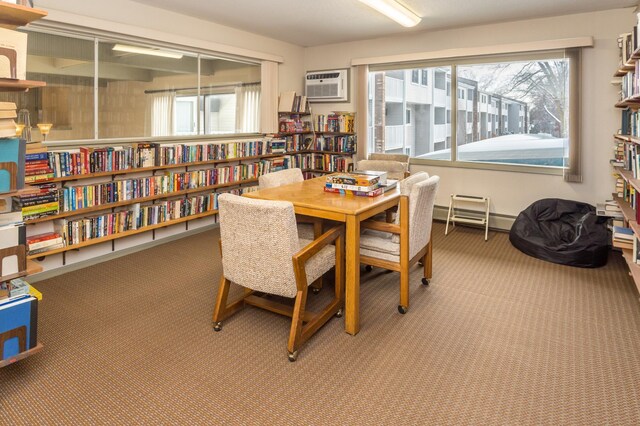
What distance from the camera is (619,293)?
3246mm

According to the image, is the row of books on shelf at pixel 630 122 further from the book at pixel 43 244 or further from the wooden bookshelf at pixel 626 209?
the book at pixel 43 244

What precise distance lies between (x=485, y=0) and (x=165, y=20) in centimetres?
324

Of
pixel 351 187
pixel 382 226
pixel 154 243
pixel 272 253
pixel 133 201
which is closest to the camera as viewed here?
pixel 272 253

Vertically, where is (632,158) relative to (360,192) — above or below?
above

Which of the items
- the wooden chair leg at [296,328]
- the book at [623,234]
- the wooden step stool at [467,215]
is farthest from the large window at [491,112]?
the wooden chair leg at [296,328]

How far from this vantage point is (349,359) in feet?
7.70

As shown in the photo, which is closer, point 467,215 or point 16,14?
point 16,14

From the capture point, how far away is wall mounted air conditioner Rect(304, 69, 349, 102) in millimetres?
6129

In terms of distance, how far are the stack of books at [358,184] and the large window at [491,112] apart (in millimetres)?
2717

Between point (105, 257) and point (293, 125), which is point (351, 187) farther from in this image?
point (293, 125)

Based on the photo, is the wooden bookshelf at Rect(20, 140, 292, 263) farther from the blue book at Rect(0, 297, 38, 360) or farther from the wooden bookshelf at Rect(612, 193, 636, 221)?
the wooden bookshelf at Rect(612, 193, 636, 221)

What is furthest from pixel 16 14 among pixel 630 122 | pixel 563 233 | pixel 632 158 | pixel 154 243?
pixel 563 233

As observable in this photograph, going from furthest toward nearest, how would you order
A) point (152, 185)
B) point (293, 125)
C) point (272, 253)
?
point (293, 125), point (152, 185), point (272, 253)

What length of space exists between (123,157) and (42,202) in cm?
84
